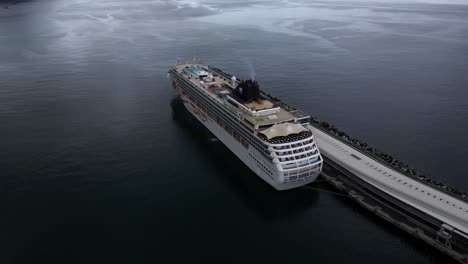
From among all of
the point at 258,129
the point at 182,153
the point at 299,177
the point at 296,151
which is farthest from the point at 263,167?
the point at 182,153

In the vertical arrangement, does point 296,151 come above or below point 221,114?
below

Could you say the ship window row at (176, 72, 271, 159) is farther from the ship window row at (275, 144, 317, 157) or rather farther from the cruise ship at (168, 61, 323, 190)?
the ship window row at (275, 144, 317, 157)

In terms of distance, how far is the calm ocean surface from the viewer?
1833 inches

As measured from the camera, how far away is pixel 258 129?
60.1 meters

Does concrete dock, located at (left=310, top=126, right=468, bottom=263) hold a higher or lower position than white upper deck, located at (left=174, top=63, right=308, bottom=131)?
lower

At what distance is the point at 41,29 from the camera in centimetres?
18375

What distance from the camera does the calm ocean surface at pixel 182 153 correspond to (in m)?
46.6

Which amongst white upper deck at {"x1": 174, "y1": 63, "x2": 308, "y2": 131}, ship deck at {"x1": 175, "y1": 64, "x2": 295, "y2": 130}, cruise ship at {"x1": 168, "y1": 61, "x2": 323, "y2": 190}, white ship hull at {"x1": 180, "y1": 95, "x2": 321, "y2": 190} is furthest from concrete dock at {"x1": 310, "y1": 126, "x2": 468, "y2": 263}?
white upper deck at {"x1": 174, "y1": 63, "x2": 308, "y2": 131}

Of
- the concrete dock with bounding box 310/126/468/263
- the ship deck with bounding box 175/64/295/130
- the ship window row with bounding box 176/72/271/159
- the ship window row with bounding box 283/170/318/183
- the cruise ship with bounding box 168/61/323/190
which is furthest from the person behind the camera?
the ship deck with bounding box 175/64/295/130

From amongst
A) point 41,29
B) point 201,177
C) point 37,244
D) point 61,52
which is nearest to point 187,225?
point 201,177

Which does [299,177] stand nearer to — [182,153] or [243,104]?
[243,104]

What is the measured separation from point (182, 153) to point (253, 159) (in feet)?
51.5

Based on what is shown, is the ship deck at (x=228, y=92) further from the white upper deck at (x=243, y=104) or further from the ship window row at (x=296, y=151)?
the ship window row at (x=296, y=151)

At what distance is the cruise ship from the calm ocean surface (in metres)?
3.37
